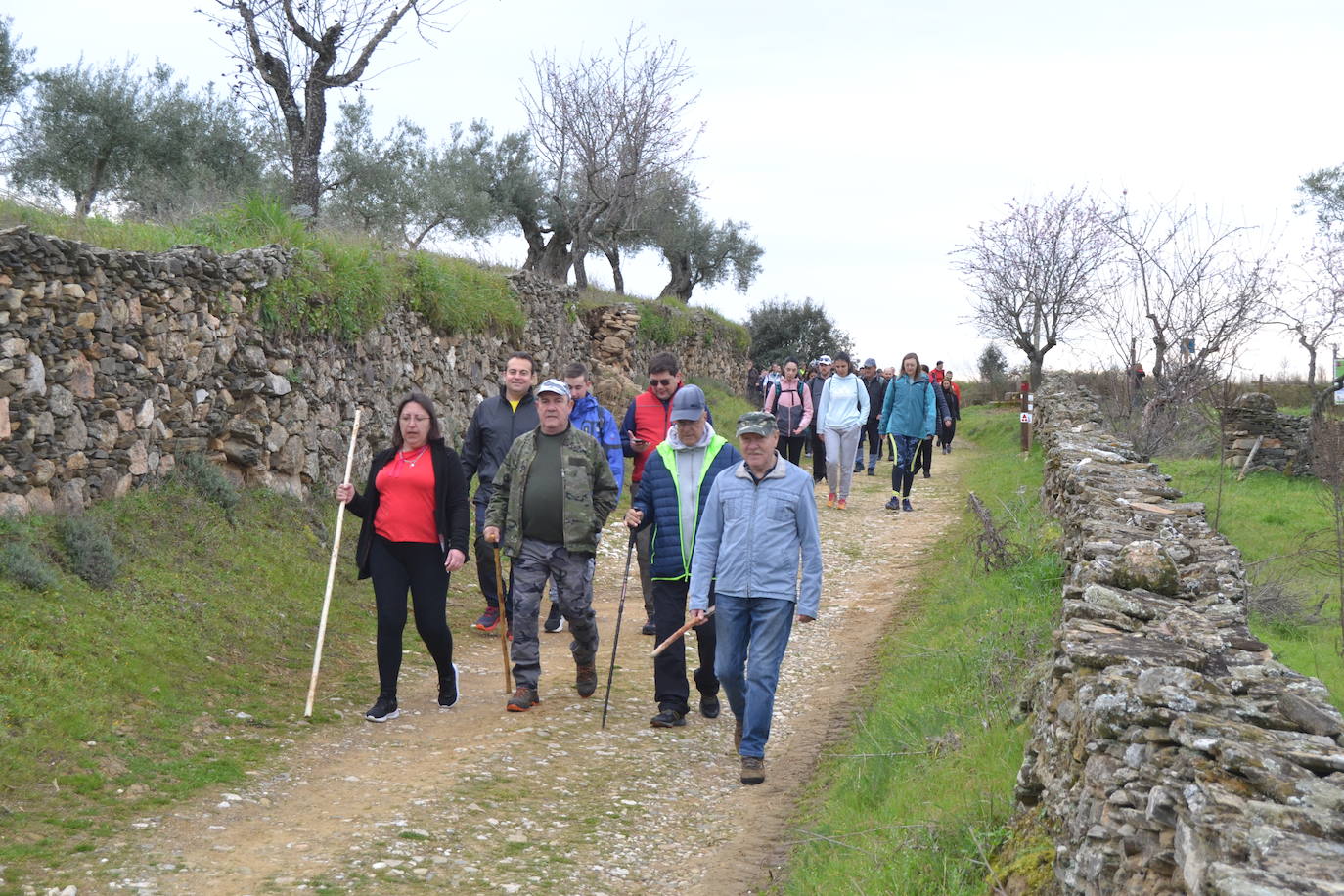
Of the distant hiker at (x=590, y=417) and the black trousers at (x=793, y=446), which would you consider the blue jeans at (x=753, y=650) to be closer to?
the distant hiker at (x=590, y=417)

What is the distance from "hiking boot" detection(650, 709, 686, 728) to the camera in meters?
7.14

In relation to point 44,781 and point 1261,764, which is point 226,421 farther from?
point 1261,764

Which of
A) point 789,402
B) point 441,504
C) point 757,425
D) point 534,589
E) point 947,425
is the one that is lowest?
point 534,589

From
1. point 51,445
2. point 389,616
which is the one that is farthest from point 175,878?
point 51,445

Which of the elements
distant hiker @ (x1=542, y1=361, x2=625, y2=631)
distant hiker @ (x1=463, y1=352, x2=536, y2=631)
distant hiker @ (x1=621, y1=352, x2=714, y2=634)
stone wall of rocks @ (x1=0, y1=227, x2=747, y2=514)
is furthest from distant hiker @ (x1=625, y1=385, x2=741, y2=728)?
stone wall of rocks @ (x1=0, y1=227, x2=747, y2=514)

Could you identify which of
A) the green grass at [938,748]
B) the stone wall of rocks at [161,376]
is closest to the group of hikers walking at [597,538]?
the green grass at [938,748]

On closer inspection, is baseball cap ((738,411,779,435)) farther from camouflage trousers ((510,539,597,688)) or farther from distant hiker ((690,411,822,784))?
camouflage trousers ((510,539,597,688))

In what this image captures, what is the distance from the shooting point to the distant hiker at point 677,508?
6875 millimetres

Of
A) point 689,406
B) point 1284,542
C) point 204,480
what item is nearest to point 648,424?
point 689,406

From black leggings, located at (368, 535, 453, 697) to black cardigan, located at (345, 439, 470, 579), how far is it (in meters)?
0.07

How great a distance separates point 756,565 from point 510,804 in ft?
5.71

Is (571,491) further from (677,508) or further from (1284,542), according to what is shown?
(1284,542)

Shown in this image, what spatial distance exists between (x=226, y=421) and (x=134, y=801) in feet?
17.3

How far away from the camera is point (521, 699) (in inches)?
288
